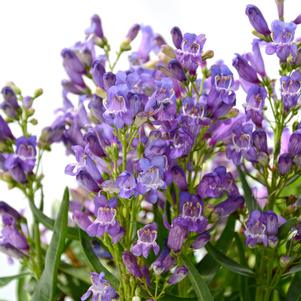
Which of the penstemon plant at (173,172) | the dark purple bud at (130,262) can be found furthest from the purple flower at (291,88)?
the dark purple bud at (130,262)

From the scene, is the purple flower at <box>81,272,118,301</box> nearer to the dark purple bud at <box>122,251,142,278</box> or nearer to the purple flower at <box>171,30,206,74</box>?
the dark purple bud at <box>122,251,142,278</box>

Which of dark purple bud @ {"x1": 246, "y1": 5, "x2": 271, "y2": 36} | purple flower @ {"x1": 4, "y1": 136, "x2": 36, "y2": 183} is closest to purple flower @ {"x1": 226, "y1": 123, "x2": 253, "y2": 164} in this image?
dark purple bud @ {"x1": 246, "y1": 5, "x2": 271, "y2": 36}

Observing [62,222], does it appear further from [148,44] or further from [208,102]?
[148,44]

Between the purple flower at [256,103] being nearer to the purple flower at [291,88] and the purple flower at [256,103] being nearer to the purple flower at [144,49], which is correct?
the purple flower at [291,88]

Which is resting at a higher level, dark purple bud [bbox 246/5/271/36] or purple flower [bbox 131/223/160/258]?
dark purple bud [bbox 246/5/271/36]

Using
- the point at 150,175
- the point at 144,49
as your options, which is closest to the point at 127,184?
the point at 150,175

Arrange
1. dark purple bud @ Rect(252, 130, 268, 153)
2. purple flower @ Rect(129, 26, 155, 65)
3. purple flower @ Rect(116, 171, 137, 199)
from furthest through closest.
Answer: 1. purple flower @ Rect(129, 26, 155, 65)
2. dark purple bud @ Rect(252, 130, 268, 153)
3. purple flower @ Rect(116, 171, 137, 199)

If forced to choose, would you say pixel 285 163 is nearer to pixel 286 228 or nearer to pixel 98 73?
pixel 286 228
